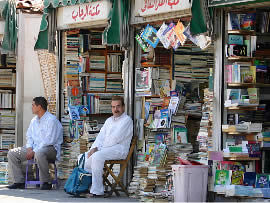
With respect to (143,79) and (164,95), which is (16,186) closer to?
(143,79)

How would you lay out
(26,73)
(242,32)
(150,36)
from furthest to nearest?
(26,73) < (150,36) < (242,32)

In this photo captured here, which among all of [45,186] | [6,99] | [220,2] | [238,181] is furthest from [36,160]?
[220,2]

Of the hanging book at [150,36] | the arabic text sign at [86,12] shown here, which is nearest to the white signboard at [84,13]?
the arabic text sign at [86,12]

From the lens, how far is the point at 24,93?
16.1 metres

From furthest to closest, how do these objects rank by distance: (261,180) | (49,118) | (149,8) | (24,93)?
(24,93) < (49,118) < (149,8) < (261,180)

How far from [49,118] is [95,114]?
957mm

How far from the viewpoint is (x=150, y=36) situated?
12.6m

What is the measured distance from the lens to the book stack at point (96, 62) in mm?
14594

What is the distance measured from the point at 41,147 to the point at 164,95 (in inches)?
98.0

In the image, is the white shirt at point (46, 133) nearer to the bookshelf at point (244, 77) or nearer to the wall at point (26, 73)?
the wall at point (26, 73)

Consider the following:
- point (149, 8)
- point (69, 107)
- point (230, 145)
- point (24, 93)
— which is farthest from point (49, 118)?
point (230, 145)

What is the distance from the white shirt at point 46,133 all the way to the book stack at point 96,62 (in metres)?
1.21

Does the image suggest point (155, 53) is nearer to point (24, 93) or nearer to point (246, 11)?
point (246, 11)

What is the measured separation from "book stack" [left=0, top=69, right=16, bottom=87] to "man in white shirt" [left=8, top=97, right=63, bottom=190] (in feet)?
7.26
